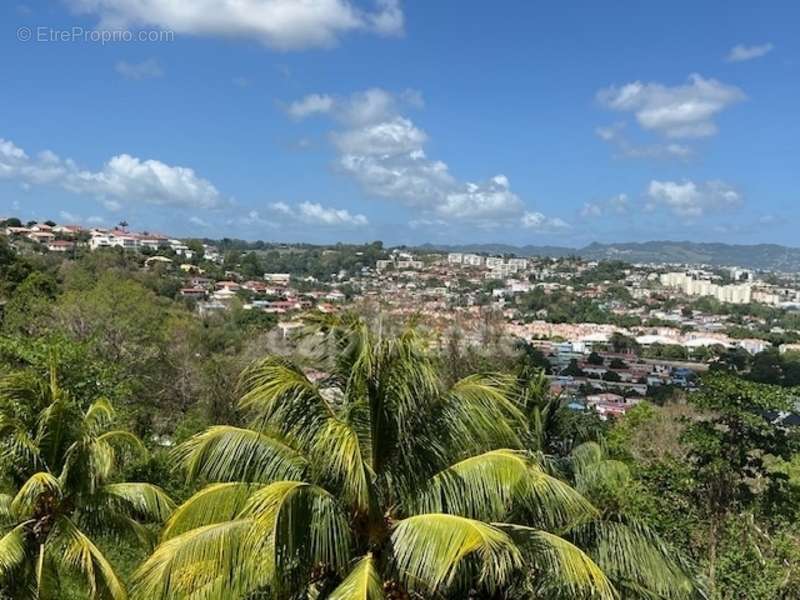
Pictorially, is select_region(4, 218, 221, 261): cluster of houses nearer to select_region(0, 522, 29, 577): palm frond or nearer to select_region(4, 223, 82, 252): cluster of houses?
select_region(4, 223, 82, 252): cluster of houses

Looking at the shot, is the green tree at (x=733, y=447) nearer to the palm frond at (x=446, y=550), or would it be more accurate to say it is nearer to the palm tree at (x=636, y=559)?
the palm tree at (x=636, y=559)

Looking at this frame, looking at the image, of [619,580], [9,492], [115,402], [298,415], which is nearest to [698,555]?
[619,580]

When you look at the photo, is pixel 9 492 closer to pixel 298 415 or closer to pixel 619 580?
pixel 298 415

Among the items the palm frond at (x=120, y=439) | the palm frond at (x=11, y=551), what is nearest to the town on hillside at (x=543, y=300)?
the palm frond at (x=120, y=439)

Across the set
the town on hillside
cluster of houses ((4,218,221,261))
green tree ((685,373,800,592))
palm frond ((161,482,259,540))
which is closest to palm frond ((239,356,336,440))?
palm frond ((161,482,259,540))

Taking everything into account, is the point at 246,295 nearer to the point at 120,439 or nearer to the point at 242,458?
the point at 120,439

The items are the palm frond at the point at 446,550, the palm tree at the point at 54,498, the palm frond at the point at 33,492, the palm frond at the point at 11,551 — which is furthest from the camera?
the palm tree at the point at 54,498
